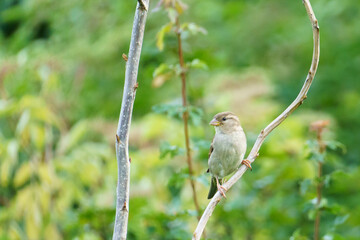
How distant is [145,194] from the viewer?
412cm

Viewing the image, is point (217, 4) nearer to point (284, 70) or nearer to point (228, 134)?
point (284, 70)

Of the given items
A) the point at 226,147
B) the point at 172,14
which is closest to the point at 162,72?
the point at 172,14

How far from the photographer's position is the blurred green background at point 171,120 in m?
3.40

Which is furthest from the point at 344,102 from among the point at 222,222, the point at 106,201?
the point at 106,201

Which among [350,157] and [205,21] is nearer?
[350,157]

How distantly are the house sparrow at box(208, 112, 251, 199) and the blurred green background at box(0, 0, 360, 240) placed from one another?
4.9 inches

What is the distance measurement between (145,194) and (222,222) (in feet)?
2.39

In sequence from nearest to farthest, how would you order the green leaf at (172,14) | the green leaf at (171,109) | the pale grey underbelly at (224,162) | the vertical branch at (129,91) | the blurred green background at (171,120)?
1. the vertical branch at (129,91)
2. the green leaf at (172,14)
3. the green leaf at (171,109)
4. the pale grey underbelly at (224,162)
5. the blurred green background at (171,120)

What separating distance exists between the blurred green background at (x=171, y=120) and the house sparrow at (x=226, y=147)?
0.12 m

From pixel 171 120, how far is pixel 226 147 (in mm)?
Answer: 1990

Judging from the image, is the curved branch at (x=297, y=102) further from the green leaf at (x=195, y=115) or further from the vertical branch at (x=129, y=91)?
the green leaf at (x=195, y=115)

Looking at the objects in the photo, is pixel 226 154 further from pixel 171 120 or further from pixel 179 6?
pixel 171 120

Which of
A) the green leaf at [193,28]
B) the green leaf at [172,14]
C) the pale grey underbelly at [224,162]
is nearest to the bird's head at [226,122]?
the pale grey underbelly at [224,162]

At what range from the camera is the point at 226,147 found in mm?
2871
